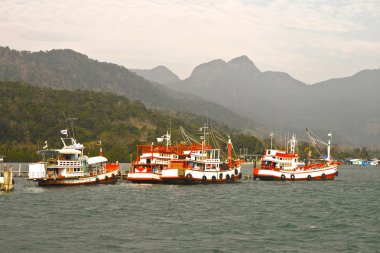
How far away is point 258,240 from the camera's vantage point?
5178cm

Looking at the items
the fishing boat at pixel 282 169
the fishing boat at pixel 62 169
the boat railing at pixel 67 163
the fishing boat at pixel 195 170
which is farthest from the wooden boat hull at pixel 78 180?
the fishing boat at pixel 282 169

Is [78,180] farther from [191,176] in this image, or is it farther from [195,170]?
[195,170]

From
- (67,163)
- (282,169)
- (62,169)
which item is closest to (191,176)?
(67,163)

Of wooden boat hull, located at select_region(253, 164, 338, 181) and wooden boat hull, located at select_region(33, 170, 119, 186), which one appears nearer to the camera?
wooden boat hull, located at select_region(33, 170, 119, 186)

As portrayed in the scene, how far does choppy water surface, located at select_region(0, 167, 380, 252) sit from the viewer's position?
161ft

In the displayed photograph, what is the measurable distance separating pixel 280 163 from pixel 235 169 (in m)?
12.0

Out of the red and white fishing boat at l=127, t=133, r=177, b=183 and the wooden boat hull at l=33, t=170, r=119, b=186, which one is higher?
the red and white fishing boat at l=127, t=133, r=177, b=183

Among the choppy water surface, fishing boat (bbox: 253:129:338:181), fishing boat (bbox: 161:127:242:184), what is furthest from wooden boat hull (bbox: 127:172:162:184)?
fishing boat (bbox: 253:129:338:181)

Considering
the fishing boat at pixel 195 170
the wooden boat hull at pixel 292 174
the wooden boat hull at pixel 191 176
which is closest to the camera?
the wooden boat hull at pixel 191 176

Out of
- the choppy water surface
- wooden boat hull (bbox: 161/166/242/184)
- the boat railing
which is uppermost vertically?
the boat railing

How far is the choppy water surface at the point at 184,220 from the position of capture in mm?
49125

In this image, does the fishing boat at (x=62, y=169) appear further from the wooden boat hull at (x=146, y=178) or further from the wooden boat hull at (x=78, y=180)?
the wooden boat hull at (x=146, y=178)

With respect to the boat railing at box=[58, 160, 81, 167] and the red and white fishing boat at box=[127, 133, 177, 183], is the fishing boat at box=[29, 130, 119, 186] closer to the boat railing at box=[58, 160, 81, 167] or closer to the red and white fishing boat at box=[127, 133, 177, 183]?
the boat railing at box=[58, 160, 81, 167]

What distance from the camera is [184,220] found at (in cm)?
6281
